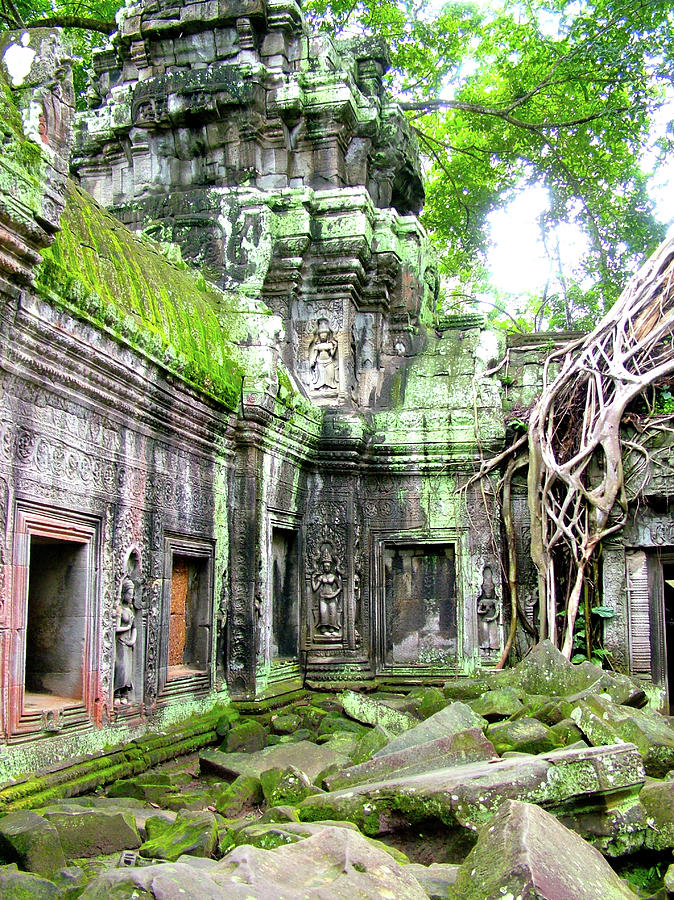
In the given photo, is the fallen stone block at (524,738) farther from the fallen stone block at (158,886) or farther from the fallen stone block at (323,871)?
the fallen stone block at (158,886)

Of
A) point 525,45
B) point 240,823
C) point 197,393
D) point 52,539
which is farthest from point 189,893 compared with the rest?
point 525,45

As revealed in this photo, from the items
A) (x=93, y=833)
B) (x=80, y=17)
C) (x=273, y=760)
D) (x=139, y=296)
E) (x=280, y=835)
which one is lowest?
(x=273, y=760)

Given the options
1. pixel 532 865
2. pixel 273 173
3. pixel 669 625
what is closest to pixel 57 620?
pixel 532 865

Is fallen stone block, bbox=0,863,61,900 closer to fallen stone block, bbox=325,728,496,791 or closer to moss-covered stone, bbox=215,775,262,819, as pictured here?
moss-covered stone, bbox=215,775,262,819

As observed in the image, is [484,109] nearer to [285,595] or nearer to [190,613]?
[285,595]

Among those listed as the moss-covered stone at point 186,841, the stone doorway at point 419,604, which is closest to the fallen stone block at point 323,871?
the moss-covered stone at point 186,841

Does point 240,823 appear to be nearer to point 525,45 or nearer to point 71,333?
point 71,333

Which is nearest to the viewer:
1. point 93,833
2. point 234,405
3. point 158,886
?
point 158,886

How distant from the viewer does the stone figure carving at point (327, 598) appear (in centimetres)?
892

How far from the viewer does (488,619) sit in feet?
29.5

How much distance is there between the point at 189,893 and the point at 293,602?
6350 millimetres

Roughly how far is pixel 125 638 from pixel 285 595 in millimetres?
3097

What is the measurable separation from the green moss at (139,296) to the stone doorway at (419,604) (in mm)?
2870

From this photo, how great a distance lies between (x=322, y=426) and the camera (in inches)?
362
